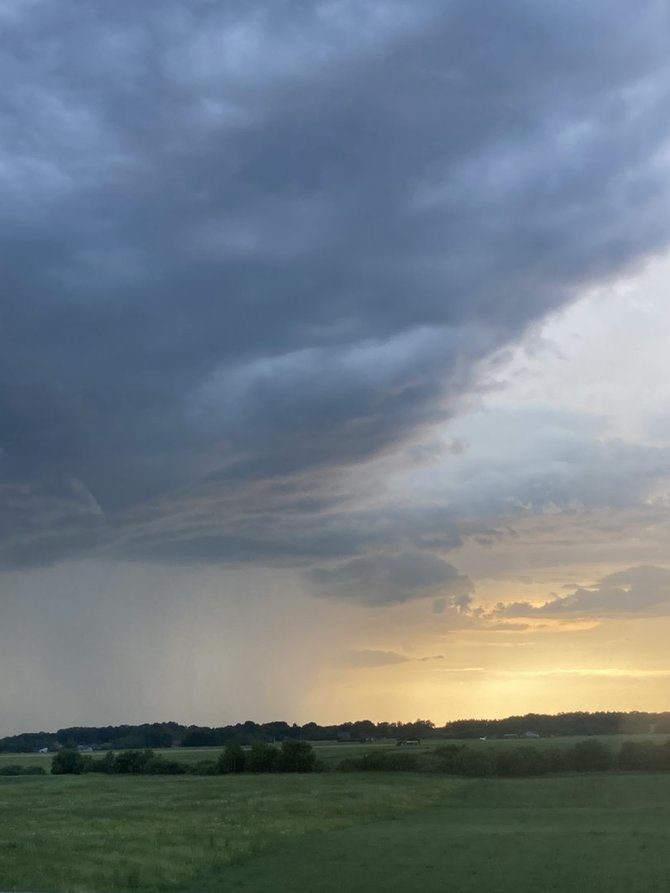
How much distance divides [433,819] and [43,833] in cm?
2936

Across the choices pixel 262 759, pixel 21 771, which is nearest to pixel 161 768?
pixel 262 759

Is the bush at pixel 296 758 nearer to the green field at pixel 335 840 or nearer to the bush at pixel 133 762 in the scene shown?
the bush at pixel 133 762

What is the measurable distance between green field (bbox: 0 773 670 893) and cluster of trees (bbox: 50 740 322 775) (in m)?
34.1

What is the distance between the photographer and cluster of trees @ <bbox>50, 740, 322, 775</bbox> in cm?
12925

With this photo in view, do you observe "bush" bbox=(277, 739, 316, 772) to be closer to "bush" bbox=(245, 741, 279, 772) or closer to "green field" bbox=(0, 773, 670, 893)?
"bush" bbox=(245, 741, 279, 772)

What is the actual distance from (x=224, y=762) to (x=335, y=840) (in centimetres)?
8070

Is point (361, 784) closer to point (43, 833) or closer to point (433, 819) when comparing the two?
point (433, 819)

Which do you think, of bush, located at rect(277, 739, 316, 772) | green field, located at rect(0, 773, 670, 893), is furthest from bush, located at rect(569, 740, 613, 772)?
bush, located at rect(277, 739, 316, 772)

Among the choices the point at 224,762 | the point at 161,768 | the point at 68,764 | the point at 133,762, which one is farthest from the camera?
the point at 68,764

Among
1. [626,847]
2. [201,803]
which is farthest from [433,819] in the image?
[626,847]

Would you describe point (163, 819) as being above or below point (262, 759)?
below

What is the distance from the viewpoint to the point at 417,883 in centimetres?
3694

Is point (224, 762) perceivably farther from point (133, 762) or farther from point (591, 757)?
point (591, 757)

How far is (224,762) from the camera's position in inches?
5153
